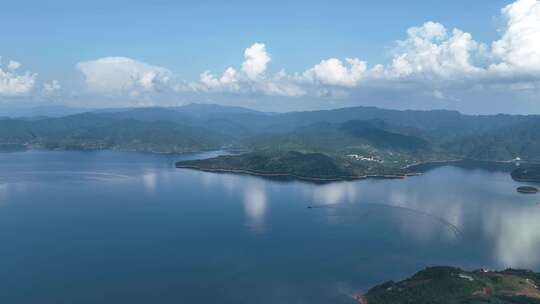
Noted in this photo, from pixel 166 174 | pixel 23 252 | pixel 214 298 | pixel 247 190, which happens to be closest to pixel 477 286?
pixel 214 298

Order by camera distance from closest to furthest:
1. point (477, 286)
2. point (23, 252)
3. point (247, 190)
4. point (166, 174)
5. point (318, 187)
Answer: point (477, 286)
point (23, 252)
point (247, 190)
point (318, 187)
point (166, 174)

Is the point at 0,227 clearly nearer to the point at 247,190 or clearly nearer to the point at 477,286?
the point at 247,190

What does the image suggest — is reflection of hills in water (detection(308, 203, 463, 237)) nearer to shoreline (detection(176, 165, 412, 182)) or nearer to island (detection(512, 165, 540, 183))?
shoreline (detection(176, 165, 412, 182))

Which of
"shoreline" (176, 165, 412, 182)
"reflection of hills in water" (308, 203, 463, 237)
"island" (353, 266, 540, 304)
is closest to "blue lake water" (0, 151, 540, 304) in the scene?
"reflection of hills in water" (308, 203, 463, 237)

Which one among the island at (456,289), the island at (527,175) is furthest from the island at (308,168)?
the island at (456,289)

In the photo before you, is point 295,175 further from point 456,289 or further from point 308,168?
point 456,289

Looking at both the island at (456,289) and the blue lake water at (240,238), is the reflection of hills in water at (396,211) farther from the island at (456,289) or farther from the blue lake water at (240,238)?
the island at (456,289)
